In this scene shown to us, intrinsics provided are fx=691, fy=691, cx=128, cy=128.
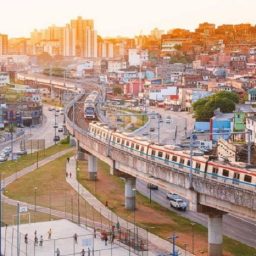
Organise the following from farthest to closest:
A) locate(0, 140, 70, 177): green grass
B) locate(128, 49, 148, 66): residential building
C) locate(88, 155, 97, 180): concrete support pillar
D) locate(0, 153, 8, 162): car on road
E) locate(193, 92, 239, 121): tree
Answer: locate(128, 49, 148, 66): residential building
locate(193, 92, 239, 121): tree
locate(0, 153, 8, 162): car on road
locate(0, 140, 70, 177): green grass
locate(88, 155, 97, 180): concrete support pillar

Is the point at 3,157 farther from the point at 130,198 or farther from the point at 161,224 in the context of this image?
the point at 161,224

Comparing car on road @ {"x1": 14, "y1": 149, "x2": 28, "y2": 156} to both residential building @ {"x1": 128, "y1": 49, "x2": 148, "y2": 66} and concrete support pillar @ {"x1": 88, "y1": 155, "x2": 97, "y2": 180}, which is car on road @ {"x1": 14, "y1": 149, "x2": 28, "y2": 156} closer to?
concrete support pillar @ {"x1": 88, "y1": 155, "x2": 97, "y2": 180}

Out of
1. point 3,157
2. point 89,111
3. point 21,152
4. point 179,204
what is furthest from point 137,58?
point 179,204

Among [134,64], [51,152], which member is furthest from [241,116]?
[134,64]

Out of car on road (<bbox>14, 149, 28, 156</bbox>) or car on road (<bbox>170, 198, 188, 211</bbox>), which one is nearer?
car on road (<bbox>170, 198, 188, 211</bbox>)

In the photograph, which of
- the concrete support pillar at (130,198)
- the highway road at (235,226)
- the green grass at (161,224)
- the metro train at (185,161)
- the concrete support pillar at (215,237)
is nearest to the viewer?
the metro train at (185,161)

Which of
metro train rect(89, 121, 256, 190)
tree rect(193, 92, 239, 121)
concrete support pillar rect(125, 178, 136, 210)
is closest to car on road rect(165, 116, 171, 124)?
tree rect(193, 92, 239, 121)

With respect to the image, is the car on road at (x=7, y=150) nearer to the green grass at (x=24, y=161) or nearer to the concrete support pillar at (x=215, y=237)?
the green grass at (x=24, y=161)

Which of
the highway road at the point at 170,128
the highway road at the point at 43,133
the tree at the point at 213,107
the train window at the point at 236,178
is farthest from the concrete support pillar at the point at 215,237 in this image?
the tree at the point at 213,107
